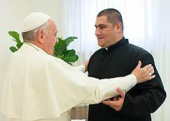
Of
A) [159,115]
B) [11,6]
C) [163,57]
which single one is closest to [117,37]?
[163,57]

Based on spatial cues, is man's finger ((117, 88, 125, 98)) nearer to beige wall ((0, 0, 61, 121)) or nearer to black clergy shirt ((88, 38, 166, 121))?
black clergy shirt ((88, 38, 166, 121))

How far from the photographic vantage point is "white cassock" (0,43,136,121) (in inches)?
56.1

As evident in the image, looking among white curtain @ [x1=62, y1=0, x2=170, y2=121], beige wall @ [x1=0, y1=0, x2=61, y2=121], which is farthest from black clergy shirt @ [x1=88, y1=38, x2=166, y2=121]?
beige wall @ [x1=0, y1=0, x2=61, y2=121]

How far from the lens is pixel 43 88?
1439 millimetres

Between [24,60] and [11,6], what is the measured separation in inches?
94.0

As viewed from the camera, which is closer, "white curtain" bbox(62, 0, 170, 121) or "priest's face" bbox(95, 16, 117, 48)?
"priest's face" bbox(95, 16, 117, 48)

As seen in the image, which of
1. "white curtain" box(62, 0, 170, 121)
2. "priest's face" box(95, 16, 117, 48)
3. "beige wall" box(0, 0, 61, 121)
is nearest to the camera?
"priest's face" box(95, 16, 117, 48)

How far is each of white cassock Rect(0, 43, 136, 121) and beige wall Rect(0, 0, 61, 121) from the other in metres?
2.10

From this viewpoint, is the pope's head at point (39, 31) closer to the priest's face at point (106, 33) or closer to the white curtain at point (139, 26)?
the priest's face at point (106, 33)

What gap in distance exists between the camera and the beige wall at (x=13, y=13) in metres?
3.49

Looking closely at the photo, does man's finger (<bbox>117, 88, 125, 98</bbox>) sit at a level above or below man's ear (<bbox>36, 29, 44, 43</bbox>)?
below

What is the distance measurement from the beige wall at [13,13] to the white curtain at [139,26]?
36 centimetres

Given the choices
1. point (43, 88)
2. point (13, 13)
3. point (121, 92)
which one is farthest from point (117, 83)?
point (13, 13)

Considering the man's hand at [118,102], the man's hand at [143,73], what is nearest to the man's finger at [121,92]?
the man's hand at [118,102]
